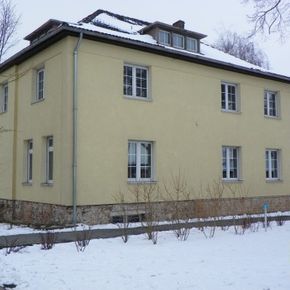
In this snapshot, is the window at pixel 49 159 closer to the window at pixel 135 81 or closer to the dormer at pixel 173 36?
the window at pixel 135 81

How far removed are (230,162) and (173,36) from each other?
18.7ft

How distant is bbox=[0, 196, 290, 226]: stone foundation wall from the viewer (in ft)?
52.7

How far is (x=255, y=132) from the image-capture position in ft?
71.2

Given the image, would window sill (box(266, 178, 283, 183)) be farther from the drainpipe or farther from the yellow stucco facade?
the drainpipe

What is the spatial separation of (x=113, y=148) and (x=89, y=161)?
1.07 metres

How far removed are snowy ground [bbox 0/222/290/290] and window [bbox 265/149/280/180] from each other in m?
9.73

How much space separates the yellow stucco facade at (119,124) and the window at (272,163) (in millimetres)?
260

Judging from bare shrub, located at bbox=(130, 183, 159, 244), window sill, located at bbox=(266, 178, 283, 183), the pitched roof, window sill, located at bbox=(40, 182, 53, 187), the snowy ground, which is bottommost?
the snowy ground

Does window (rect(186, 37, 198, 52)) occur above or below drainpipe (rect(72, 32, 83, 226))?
above

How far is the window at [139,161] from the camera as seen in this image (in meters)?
17.5

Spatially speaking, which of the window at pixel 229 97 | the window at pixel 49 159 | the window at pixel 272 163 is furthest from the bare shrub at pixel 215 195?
the window at pixel 49 159

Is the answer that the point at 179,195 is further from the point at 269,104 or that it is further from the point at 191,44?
the point at 269,104

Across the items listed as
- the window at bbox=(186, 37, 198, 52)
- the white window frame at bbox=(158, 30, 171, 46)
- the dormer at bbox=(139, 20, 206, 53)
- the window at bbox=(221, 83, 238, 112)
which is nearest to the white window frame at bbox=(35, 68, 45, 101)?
the dormer at bbox=(139, 20, 206, 53)

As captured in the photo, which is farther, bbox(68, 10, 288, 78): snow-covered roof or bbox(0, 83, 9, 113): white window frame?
bbox(0, 83, 9, 113): white window frame
